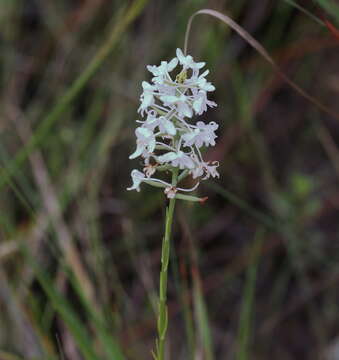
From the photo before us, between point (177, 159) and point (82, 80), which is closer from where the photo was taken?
point (177, 159)

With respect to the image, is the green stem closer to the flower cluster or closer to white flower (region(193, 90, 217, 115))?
the flower cluster

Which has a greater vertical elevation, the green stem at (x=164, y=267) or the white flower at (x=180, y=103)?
the white flower at (x=180, y=103)

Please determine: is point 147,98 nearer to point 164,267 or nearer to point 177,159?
point 177,159

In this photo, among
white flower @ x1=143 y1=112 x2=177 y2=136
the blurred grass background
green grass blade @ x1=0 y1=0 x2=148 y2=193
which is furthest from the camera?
the blurred grass background

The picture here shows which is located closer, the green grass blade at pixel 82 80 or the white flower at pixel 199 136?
the white flower at pixel 199 136

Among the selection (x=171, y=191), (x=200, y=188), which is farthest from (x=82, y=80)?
(x=200, y=188)

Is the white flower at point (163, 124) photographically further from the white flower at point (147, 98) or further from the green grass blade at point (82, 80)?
the green grass blade at point (82, 80)

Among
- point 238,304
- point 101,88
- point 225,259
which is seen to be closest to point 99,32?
point 101,88

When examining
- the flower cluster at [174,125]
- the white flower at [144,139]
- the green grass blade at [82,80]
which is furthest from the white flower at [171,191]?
the green grass blade at [82,80]

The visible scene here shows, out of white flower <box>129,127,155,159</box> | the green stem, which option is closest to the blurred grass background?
the green stem
